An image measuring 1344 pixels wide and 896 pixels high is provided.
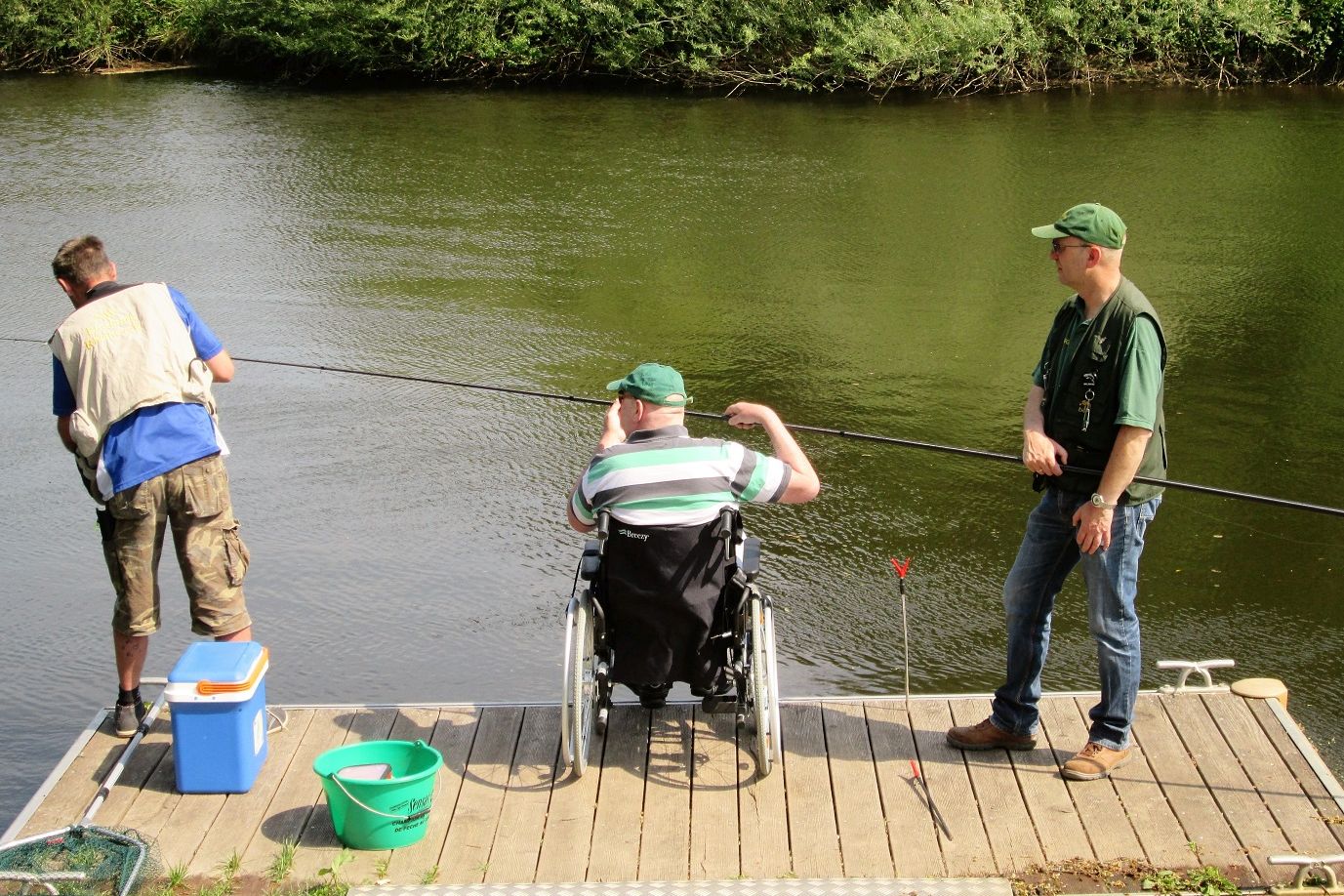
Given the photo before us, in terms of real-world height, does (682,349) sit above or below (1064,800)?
below

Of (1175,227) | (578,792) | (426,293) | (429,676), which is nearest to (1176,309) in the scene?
(1175,227)

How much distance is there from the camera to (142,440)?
3525 mm

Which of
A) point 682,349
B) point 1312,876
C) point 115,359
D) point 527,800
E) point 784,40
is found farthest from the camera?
point 784,40

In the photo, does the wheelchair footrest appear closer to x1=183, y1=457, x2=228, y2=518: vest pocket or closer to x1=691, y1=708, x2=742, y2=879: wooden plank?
x1=691, y1=708, x2=742, y2=879: wooden plank

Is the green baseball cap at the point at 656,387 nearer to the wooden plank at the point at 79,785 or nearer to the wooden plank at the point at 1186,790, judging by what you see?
the wooden plank at the point at 1186,790

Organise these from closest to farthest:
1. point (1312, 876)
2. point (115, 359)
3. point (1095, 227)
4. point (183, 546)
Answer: point (1312, 876)
point (1095, 227)
point (115, 359)
point (183, 546)

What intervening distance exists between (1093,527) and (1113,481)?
12cm

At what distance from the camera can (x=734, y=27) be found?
55.6 feet

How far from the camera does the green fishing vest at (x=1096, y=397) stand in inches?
124

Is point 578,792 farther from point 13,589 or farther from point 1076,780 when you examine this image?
point 13,589

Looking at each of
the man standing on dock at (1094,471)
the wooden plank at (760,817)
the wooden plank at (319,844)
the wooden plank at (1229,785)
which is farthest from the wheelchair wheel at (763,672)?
the wooden plank at (1229,785)

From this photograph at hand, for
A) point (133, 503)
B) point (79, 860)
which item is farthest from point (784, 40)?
point (79, 860)

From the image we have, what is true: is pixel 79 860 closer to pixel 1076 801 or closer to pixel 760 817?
pixel 760 817

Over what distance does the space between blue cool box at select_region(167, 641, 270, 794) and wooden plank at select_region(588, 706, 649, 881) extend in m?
0.83
